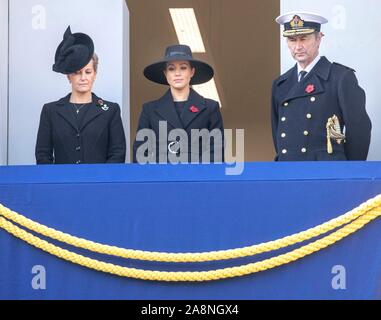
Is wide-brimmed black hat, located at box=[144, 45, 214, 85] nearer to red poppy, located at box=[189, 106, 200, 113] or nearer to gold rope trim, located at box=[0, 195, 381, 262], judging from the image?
red poppy, located at box=[189, 106, 200, 113]

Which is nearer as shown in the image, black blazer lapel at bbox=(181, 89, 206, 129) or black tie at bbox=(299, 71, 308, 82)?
black tie at bbox=(299, 71, 308, 82)

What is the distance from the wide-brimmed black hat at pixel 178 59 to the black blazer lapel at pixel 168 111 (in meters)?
0.17

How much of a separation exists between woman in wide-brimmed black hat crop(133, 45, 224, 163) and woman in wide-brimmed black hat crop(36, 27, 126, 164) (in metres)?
0.16

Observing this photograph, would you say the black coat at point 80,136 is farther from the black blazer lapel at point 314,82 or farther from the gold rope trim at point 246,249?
the gold rope trim at point 246,249

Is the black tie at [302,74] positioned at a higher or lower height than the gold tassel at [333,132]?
higher

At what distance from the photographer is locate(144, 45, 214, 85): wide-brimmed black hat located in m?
3.99

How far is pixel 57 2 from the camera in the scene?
4.75 m

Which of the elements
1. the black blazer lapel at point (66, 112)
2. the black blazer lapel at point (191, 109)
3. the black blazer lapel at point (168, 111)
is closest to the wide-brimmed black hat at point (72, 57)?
the black blazer lapel at point (66, 112)

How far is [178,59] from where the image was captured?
13.0 ft

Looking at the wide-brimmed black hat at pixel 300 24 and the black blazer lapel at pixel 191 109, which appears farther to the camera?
the black blazer lapel at pixel 191 109

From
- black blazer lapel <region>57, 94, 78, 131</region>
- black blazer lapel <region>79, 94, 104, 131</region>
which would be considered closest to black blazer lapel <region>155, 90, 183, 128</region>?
black blazer lapel <region>79, 94, 104, 131</region>

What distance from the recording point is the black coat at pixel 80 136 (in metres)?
3.97

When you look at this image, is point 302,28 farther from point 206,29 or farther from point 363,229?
point 206,29
